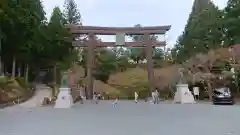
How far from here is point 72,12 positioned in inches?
2077

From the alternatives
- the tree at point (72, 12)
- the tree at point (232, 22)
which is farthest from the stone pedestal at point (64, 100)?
the tree at point (72, 12)

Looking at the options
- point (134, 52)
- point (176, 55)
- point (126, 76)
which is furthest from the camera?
point (134, 52)

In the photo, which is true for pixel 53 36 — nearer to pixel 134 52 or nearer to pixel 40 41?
pixel 40 41

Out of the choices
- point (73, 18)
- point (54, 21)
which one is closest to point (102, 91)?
point (54, 21)

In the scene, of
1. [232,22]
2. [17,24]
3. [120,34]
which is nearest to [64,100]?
[17,24]

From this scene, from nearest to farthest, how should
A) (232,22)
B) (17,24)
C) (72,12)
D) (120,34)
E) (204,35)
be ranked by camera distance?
(17,24) < (120,34) < (232,22) < (204,35) < (72,12)

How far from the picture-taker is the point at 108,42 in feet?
113

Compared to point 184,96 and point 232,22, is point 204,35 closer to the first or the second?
point 232,22

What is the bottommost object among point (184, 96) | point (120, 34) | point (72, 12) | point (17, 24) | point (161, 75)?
point (184, 96)

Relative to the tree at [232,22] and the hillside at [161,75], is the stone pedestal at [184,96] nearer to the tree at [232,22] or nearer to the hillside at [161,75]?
the hillside at [161,75]

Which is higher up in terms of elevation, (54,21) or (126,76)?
(54,21)

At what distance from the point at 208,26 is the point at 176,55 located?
20.7 ft

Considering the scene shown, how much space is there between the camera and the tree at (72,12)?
5194 cm

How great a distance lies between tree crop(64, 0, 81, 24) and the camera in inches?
2045
